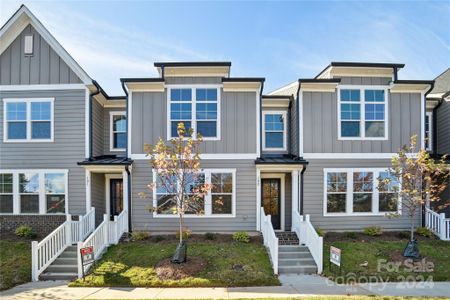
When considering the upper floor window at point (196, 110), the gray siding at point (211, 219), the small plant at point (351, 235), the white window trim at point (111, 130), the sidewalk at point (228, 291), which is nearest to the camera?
the sidewalk at point (228, 291)

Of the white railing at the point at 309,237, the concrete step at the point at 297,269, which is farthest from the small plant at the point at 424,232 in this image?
the concrete step at the point at 297,269

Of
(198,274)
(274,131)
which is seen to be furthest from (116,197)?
(274,131)

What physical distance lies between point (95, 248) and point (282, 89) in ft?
42.3

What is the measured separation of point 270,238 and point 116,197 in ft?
25.2

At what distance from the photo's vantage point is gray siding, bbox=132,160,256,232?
41.0 feet

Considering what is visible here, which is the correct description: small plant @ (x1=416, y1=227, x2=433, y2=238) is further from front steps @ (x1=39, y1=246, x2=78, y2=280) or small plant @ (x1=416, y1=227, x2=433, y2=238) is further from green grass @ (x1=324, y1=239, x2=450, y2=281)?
front steps @ (x1=39, y1=246, x2=78, y2=280)

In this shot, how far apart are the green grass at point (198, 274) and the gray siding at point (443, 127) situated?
10101 mm

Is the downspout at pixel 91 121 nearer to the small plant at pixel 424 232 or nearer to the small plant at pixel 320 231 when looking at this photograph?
the small plant at pixel 320 231

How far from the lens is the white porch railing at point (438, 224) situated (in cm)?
1189

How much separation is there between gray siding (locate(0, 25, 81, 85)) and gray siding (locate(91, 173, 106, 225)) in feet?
13.7

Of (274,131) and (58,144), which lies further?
(274,131)

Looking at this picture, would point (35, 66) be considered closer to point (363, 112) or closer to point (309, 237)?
point (309, 237)

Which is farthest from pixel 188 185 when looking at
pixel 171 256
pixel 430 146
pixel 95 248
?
pixel 430 146

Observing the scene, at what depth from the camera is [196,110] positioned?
503 inches
